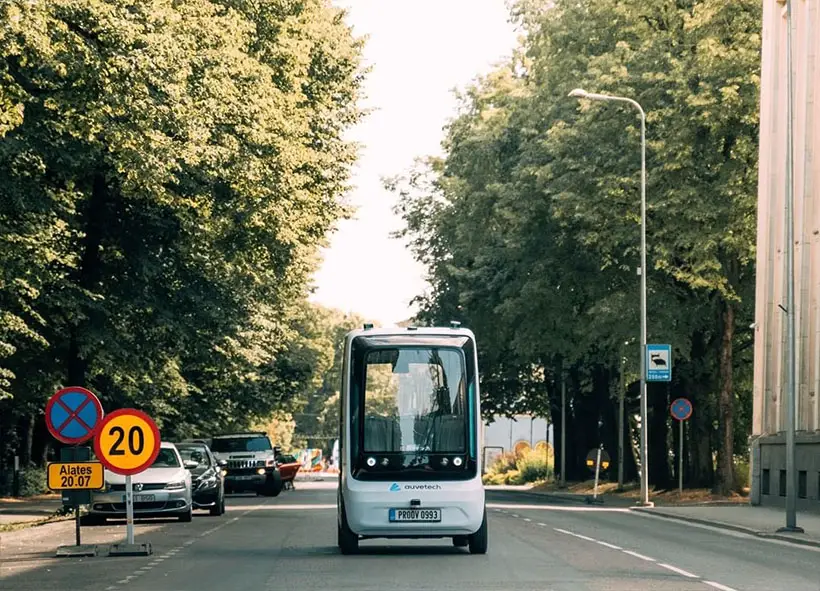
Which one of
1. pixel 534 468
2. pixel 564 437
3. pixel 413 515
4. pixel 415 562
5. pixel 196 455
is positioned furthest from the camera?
pixel 534 468

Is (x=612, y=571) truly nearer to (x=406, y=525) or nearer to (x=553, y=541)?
(x=406, y=525)

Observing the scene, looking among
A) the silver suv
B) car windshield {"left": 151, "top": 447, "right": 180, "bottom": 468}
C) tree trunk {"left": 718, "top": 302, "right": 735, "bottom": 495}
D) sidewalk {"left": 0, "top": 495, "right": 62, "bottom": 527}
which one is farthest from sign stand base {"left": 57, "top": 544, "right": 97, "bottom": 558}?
the silver suv

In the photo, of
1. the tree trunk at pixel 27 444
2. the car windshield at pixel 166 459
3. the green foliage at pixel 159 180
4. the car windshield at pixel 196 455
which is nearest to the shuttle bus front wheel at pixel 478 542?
the green foliage at pixel 159 180

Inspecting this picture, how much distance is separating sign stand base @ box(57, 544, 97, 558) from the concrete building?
2112 centimetres

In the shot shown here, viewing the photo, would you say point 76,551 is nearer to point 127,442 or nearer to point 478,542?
point 127,442

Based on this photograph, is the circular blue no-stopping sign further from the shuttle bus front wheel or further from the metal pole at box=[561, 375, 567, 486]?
the shuttle bus front wheel

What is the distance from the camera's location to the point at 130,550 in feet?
71.9

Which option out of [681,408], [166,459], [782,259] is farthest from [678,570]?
[681,408]

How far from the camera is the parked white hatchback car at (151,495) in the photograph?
31016 millimetres

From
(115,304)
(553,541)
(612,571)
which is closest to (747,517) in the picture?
(553,541)

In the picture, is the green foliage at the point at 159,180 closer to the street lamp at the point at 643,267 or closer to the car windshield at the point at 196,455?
the car windshield at the point at 196,455

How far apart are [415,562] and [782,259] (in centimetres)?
2416

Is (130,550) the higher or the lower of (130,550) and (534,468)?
the higher

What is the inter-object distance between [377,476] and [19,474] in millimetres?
29807
